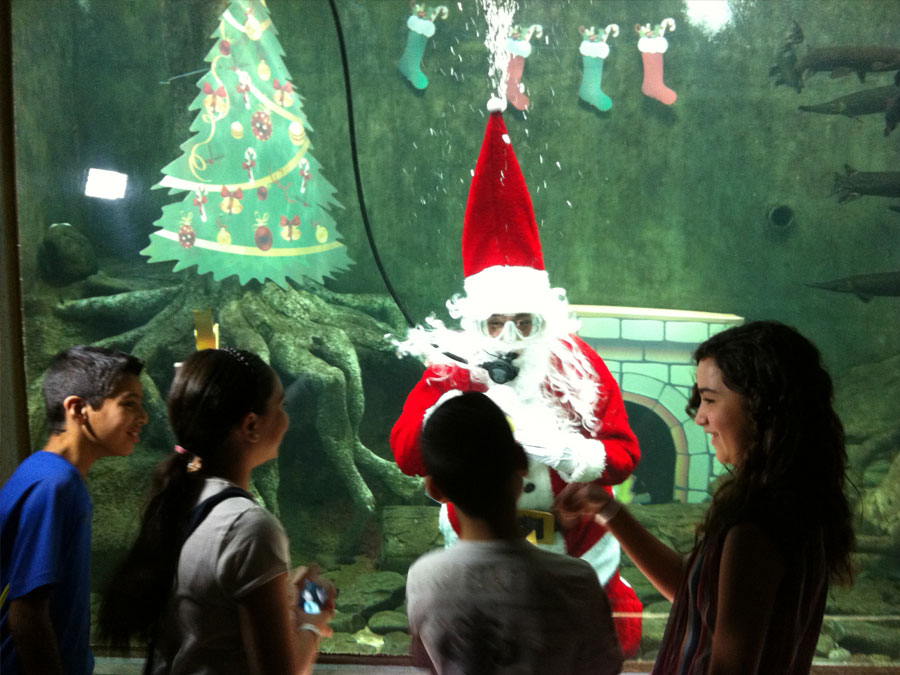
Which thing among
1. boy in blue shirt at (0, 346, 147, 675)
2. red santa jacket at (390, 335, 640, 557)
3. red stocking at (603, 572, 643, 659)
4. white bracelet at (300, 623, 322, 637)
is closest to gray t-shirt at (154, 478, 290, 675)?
white bracelet at (300, 623, 322, 637)

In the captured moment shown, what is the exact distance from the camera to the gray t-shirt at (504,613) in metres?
1.11

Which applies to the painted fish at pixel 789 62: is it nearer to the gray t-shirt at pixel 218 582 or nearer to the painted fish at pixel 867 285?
the painted fish at pixel 867 285

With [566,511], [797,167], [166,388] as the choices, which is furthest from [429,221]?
[566,511]

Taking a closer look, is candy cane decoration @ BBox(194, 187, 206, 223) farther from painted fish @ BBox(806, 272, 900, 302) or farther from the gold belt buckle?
painted fish @ BBox(806, 272, 900, 302)

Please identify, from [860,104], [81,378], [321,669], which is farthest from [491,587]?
[860,104]

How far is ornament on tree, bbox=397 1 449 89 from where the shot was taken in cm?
304

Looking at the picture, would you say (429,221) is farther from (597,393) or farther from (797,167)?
(797,167)

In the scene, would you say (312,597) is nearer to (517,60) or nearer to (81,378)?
(81,378)

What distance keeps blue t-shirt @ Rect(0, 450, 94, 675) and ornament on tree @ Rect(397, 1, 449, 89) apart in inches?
78.2

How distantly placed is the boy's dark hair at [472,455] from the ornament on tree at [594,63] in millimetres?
2211

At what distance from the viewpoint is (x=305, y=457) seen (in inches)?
123

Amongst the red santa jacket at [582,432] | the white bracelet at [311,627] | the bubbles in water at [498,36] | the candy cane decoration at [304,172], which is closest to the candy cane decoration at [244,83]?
the candy cane decoration at [304,172]

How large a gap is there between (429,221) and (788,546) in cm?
218

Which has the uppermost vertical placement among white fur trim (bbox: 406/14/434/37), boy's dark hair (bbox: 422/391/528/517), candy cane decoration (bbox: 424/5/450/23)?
candy cane decoration (bbox: 424/5/450/23)
